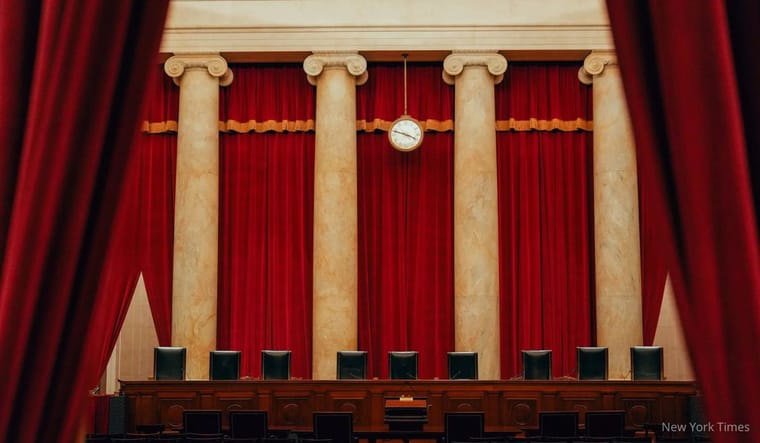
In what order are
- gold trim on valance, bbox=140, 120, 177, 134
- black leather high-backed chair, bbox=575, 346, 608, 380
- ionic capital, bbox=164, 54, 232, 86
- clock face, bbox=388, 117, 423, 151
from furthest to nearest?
gold trim on valance, bbox=140, 120, 177, 134
ionic capital, bbox=164, 54, 232, 86
clock face, bbox=388, 117, 423, 151
black leather high-backed chair, bbox=575, 346, 608, 380

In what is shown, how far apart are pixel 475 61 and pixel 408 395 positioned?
17.4ft

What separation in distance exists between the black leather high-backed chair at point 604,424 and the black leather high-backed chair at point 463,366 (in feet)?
10.2

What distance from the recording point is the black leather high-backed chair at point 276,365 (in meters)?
10.6

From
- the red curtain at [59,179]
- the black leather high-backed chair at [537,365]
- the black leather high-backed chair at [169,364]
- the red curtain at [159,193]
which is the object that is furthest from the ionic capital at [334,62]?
the red curtain at [59,179]

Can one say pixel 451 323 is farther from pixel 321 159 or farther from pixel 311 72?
pixel 311 72

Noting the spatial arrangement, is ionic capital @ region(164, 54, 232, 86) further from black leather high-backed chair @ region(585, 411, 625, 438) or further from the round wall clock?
black leather high-backed chair @ region(585, 411, 625, 438)

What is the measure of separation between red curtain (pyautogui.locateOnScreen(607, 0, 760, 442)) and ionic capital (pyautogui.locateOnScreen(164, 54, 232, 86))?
11037mm

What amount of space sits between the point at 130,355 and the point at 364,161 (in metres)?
4.63

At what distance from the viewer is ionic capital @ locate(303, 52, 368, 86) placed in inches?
490

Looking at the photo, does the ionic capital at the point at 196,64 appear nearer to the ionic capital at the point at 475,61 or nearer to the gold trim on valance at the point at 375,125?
the gold trim on valance at the point at 375,125

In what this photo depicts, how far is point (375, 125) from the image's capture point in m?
13.0

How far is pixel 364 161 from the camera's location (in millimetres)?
13109

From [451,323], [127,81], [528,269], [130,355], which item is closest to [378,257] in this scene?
[451,323]

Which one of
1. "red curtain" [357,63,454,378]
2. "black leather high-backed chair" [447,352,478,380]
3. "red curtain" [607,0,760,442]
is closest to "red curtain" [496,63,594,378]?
"red curtain" [357,63,454,378]
